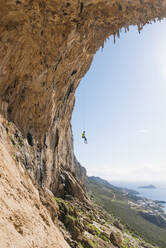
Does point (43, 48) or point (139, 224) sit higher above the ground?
point (43, 48)

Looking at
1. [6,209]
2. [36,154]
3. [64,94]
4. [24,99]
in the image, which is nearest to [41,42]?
[24,99]

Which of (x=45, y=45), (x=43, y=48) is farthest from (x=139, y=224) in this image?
(x=45, y=45)

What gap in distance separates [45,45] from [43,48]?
0.29 metres

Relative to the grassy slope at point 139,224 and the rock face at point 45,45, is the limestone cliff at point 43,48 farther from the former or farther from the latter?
the grassy slope at point 139,224

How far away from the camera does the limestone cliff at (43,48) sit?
10016 millimetres

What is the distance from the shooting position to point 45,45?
38.4 feet

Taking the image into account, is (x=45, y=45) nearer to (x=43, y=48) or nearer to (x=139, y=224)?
(x=43, y=48)

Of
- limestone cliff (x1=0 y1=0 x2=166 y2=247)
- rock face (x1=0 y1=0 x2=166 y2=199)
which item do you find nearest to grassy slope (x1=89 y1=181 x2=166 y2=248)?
limestone cliff (x1=0 y1=0 x2=166 y2=247)

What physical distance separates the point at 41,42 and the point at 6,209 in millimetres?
11470

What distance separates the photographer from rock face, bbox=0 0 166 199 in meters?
10.0

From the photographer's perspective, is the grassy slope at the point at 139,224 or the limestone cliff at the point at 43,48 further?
the grassy slope at the point at 139,224

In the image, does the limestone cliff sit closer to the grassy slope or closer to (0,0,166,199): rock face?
(0,0,166,199): rock face

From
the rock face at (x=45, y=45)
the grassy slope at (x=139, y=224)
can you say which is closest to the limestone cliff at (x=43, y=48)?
the rock face at (x=45, y=45)

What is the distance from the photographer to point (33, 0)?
30.3 ft
